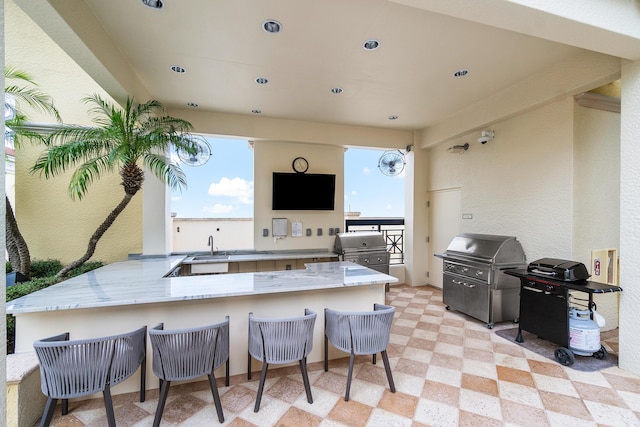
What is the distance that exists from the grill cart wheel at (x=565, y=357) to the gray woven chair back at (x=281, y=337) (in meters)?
2.55

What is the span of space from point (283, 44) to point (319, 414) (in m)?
3.24

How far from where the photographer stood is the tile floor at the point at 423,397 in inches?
73.6

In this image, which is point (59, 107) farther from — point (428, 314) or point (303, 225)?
point (428, 314)

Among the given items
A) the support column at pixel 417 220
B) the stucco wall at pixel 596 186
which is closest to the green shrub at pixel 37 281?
the support column at pixel 417 220

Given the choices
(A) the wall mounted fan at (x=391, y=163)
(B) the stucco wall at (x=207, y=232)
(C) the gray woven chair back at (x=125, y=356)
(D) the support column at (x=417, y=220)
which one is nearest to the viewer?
(C) the gray woven chair back at (x=125, y=356)

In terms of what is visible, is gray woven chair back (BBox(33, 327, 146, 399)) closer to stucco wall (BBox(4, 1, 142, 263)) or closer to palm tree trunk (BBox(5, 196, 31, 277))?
palm tree trunk (BBox(5, 196, 31, 277))

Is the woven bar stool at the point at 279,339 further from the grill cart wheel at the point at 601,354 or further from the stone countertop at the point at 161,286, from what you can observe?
the grill cart wheel at the point at 601,354

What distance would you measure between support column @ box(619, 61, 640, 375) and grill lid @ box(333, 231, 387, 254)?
9.71 ft

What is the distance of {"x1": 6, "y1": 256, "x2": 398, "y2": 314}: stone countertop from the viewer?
1906 millimetres

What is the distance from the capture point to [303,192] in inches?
192

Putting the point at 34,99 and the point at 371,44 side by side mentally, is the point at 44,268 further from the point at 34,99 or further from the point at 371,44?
the point at 371,44

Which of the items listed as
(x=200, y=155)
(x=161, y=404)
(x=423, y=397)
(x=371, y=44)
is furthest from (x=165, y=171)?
(x=423, y=397)

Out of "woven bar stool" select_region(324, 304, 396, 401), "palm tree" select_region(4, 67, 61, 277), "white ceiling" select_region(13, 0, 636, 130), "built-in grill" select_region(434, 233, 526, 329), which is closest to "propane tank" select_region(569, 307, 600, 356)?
"built-in grill" select_region(434, 233, 526, 329)

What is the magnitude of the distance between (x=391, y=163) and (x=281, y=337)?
4439mm
